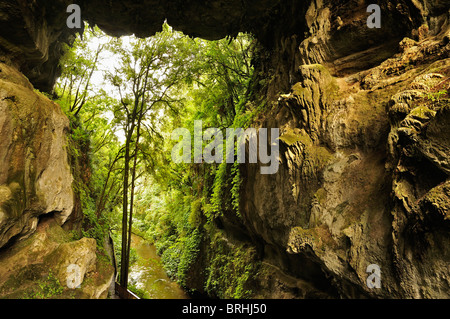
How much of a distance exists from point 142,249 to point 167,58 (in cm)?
1579

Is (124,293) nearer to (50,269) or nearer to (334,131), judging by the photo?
(50,269)

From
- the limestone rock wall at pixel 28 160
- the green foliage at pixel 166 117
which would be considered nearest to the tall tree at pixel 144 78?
the green foliage at pixel 166 117

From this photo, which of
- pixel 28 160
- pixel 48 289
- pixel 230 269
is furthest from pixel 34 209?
pixel 230 269

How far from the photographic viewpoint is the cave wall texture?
11.5 feet

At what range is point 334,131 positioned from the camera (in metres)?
5.31

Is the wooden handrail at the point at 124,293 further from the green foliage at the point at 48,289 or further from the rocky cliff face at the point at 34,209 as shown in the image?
the green foliage at the point at 48,289

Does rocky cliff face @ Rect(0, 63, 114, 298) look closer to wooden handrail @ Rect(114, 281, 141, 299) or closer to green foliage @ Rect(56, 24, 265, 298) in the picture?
green foliage @ Rect(56, 24, 265, 298)

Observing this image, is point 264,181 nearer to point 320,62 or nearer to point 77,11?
point 320,62

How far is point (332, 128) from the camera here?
5.35m

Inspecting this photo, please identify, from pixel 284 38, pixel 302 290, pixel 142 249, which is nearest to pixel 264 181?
pixel 302 290

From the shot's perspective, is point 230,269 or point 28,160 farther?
point 230,269

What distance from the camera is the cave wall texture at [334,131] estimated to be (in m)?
3.50

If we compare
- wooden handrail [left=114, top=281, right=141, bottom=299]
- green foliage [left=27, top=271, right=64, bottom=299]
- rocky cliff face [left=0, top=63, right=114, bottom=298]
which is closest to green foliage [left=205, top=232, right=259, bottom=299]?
wooden handrail [left=114, top=281, right=141, bottom=299]

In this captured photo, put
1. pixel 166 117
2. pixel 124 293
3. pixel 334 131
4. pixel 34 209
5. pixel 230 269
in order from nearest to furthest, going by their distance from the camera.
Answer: pixel 34 209, pixel 334 131, pixel 124 293, pixel 230 269, pixel 166 117
